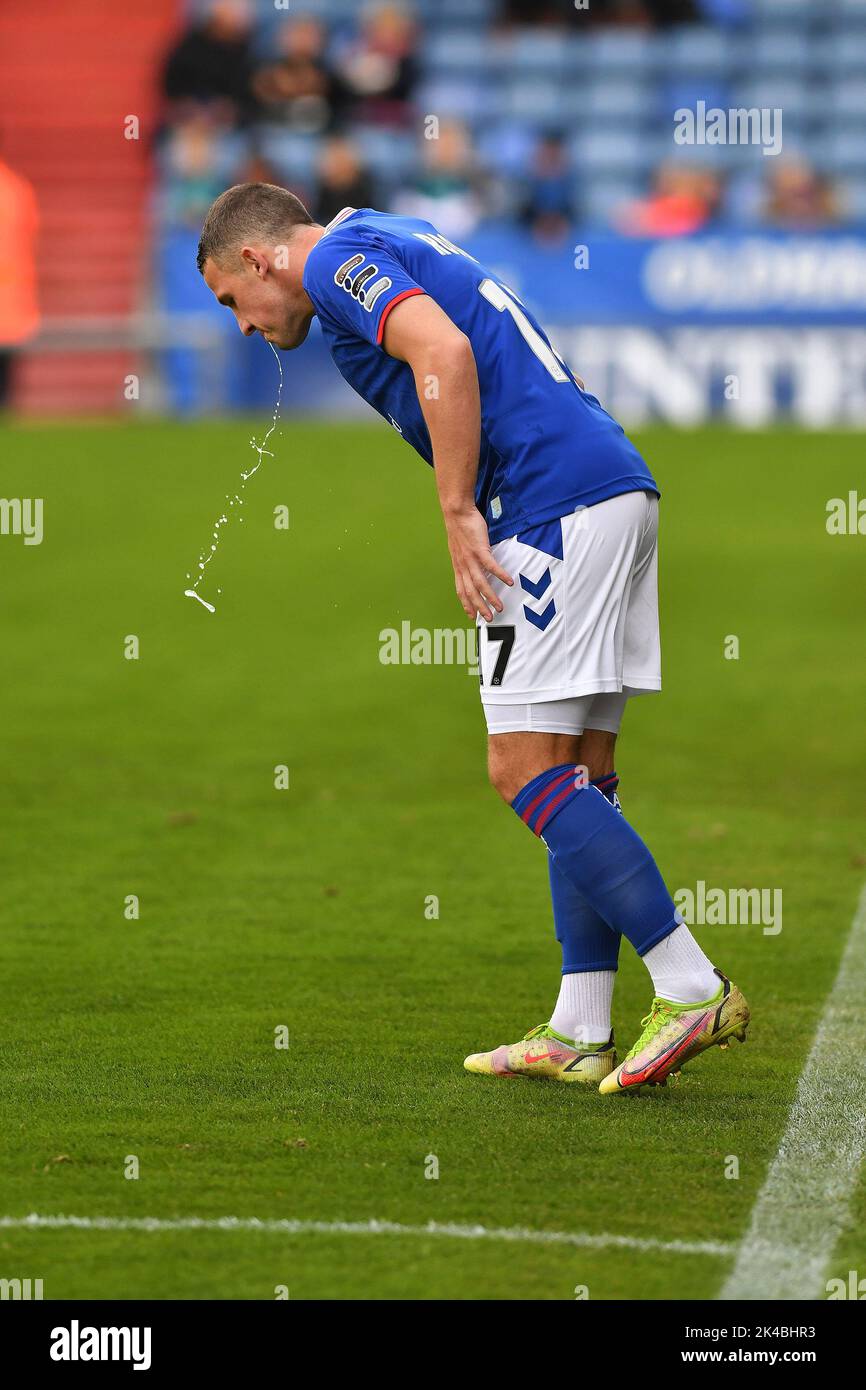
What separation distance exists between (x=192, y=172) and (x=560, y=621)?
1817 cm

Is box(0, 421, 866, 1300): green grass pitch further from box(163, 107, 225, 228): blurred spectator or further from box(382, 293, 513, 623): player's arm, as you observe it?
box(163, 107, 225, 228): blurred spectator

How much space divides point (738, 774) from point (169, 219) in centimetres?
1468

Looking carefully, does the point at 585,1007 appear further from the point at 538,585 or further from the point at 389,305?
the point at 389,305

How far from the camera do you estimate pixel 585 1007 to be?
452 centimetres

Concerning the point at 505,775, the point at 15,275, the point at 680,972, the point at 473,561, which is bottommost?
the point at 680,972

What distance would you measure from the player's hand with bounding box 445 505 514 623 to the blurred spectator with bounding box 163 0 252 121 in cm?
1975

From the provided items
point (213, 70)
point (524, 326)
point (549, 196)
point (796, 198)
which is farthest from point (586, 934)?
point (213, 70)

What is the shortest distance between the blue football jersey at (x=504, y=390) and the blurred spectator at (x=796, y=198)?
1633 centimetres

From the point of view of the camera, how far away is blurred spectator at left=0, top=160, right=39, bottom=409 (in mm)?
20219

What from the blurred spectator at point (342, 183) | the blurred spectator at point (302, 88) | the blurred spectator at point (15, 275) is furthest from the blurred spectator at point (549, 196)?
the blurred spectator at point (15, 275)

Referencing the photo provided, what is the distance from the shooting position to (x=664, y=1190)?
12.4ft

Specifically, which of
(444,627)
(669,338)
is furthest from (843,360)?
(444,627)

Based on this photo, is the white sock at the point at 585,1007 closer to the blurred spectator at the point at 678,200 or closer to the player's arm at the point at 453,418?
the player's arm at the point at 453,418

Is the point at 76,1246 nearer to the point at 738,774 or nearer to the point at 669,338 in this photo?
the point at 738,774
